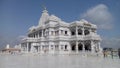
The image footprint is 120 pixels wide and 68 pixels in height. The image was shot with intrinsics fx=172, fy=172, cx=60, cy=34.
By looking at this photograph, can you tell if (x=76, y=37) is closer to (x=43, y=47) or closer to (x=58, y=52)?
(x=58, y=52)

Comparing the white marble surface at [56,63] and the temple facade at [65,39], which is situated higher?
the temple facade at [65,39]

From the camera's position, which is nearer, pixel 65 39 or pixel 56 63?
pixel 56 63

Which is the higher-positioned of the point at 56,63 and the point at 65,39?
the point at 65,39

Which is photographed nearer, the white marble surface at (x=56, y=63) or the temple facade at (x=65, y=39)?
the white marble surface at (x=56, y=63)

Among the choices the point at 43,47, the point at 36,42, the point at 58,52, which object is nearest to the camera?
the point at 58,52

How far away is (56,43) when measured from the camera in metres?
32.0

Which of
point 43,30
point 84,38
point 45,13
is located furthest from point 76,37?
point 45,13

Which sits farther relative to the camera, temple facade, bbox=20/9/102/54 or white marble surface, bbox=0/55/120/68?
temple facade, bbox=20/9/102/54

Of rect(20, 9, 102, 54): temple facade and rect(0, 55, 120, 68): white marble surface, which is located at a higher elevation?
rect(20, 9, 102, 54): temple facade

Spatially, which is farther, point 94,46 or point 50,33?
point 50,33

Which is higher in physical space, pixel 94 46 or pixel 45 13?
pixel 45 13

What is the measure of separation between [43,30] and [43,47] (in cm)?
455

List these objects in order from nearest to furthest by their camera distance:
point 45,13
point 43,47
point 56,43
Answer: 1. point 56,43
2. point 43,47
3. point 45,13

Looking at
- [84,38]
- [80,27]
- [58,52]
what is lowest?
[58,52]
